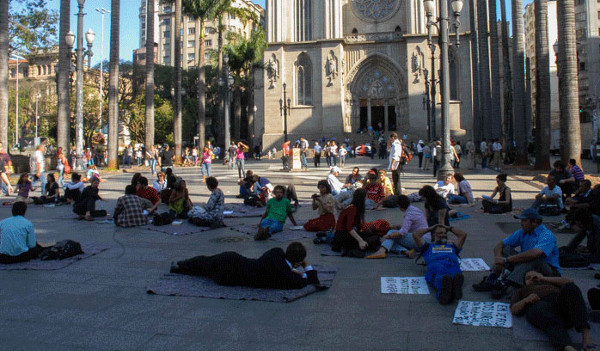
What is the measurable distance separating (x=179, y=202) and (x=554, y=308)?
8.50 m

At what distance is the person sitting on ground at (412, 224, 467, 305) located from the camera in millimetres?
5184

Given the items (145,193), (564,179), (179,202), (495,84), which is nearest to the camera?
(179,202)

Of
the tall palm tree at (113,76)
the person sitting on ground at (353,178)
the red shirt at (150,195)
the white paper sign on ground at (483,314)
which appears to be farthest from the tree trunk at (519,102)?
the white paper sign on ground at (483,314)

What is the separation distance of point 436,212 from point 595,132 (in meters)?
43.5

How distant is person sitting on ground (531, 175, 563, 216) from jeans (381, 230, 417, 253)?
4707 mm

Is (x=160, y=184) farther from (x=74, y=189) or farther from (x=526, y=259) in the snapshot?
(x=526, y=259)

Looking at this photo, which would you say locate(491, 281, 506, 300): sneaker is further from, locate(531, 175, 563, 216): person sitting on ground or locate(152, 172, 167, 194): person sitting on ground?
locate(152, 172, 167, 194): person sitting on ground

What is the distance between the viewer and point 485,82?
3178cm

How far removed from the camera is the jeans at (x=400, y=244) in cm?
745

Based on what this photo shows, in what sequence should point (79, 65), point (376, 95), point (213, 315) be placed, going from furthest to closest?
point (376, 95) → point (79, 65) → point (213, 315)

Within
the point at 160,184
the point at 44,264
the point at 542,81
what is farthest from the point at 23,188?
the point at 542,81

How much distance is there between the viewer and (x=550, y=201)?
36.1 ft

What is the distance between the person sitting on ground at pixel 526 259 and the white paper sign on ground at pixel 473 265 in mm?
793

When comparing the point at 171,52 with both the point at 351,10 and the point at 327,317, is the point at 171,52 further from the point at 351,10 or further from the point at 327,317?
the point at 327,317
